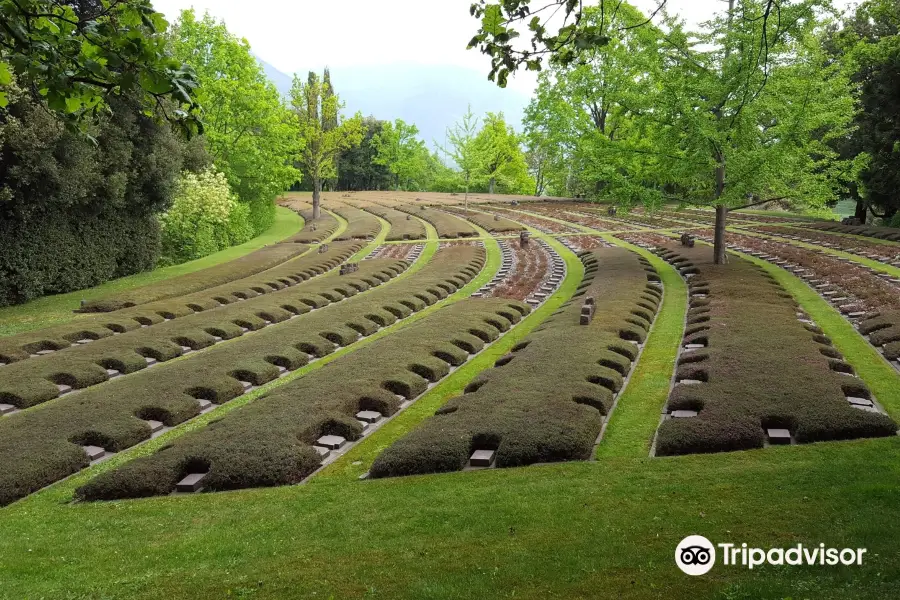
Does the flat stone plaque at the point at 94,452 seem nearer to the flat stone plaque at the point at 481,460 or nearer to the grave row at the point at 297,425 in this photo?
the grave row at the point at 297,425

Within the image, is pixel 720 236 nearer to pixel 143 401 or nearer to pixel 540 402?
pixel 540 402

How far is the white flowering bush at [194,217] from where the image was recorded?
A: 43281mm

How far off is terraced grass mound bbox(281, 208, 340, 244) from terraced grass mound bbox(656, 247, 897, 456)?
1421 inches

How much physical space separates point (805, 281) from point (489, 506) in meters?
24.6

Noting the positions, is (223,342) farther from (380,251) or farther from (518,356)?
(380,251)

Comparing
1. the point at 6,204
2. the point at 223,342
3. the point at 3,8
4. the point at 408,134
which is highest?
the point at 408,134

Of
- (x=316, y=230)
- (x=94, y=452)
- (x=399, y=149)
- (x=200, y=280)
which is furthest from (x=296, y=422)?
(x=399, y=149)

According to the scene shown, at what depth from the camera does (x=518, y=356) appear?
670 inches

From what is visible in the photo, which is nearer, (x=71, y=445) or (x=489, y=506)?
(x=489, y=506)

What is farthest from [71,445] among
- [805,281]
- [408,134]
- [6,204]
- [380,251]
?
[408,134]

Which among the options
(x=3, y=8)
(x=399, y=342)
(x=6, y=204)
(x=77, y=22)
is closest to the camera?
(x=3, y=8)

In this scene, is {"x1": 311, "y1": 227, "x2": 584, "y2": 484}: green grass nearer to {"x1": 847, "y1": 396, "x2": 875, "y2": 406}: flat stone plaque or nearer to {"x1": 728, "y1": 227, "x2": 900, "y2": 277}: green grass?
{"x1": 847, "y1": 396, "x2": 875, "y2": 406}: flat stone plaque

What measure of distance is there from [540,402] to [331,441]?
4269 millimetres

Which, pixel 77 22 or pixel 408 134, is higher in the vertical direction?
pixel 408 134
